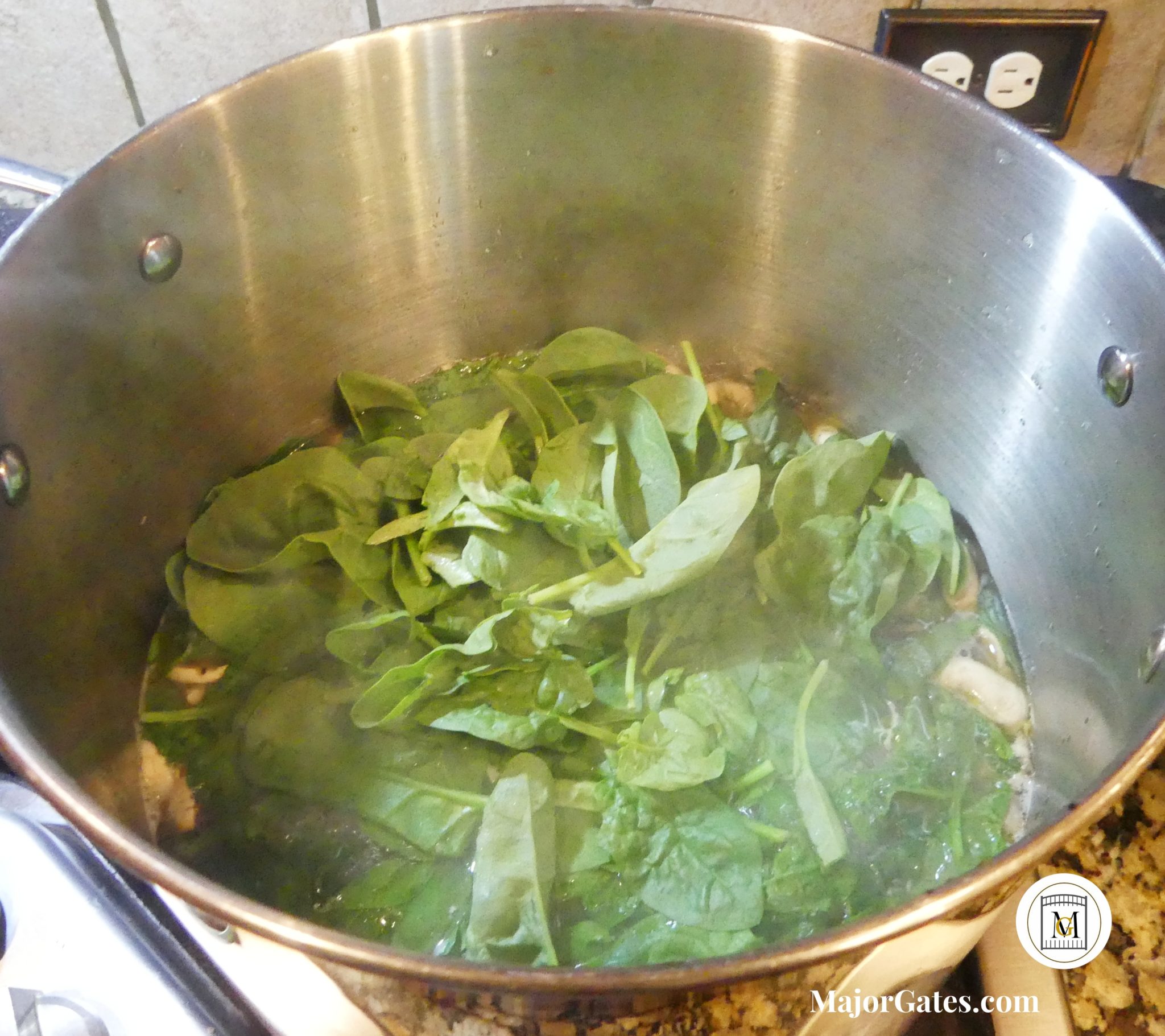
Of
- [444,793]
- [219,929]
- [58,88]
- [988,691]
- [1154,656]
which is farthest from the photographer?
[58,88]

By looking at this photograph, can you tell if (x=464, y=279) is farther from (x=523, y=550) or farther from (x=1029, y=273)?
(x=1029, y=273)

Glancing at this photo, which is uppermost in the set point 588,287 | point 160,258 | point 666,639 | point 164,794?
point 160,258

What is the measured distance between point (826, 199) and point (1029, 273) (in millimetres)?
205

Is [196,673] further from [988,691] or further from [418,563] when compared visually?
[988,691]

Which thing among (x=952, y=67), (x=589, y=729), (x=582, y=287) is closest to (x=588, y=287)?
(x=582, y=287)

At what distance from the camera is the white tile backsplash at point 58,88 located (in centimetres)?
89

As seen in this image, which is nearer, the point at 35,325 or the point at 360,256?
the point at 35,325

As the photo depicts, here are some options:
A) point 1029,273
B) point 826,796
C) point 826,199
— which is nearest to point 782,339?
point 826,199

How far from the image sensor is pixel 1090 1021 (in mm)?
613

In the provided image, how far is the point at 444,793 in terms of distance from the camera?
71 centimetres

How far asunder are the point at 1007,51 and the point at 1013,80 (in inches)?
1.1

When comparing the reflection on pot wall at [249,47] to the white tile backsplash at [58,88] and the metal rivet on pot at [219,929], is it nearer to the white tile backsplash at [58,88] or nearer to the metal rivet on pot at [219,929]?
the white tile backsplash at [58,88]

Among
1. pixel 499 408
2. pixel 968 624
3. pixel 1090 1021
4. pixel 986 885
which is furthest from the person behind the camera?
pixel 499 408

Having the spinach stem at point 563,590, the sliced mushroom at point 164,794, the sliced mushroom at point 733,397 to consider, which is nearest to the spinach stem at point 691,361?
the sliced mushroom at point 733,397
